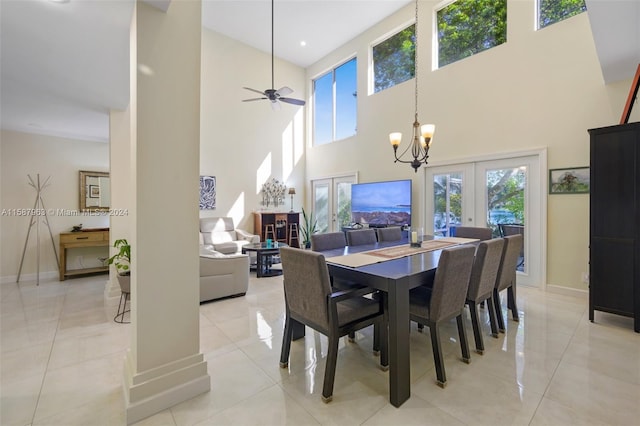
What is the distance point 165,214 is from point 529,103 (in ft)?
16.2

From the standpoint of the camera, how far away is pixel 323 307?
72.3 inches

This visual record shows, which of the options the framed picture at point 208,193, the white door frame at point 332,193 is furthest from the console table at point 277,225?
the framed picture at point 208,193

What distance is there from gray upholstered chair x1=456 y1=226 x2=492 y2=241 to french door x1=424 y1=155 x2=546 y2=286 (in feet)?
3.79

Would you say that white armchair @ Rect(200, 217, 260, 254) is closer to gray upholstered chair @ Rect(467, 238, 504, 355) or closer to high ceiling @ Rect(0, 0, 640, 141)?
high ceiling @ Rect(0, 0, 640, 141)

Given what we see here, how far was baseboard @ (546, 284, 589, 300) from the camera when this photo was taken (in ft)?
12.1

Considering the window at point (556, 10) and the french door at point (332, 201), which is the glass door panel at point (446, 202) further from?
the window at point (556, 10)

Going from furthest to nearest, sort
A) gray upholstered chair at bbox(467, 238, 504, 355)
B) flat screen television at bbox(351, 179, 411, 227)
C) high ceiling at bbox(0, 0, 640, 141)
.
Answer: flat screen television at bbox(351, 179, 411, 227), gray upholstered chair at bbox(467, 238, 504, 355), high ceiling at bbox(0, 0, 640, 141)

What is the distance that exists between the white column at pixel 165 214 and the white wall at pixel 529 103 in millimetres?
4442

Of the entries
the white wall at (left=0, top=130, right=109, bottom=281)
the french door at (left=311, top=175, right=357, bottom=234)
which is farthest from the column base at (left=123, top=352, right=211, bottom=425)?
the french door at (left=311, top=175, right=357, bottom=234)

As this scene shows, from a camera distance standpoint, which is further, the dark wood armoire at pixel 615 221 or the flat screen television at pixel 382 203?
the flat screen television at pixel 382 203

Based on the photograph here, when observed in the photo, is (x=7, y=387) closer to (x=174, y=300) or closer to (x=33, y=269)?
(x=174, y=300)

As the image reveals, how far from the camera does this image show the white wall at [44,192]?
5.12 metres

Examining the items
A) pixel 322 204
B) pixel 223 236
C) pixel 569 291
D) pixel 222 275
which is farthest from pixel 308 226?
pixel 569 291

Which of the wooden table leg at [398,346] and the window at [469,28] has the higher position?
the window at [469,28]
